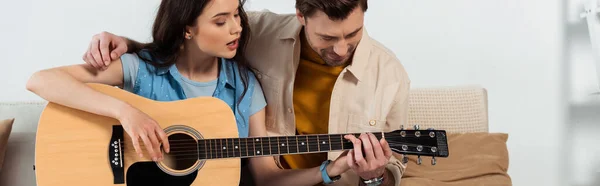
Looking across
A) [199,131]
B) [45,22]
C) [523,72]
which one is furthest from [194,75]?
[523,72]

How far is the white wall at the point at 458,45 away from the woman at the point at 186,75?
95 centimetres

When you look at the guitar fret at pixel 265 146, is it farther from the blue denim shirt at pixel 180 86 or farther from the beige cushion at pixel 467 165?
the beige cushion at pixel 467 165

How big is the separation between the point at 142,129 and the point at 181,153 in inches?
5.5

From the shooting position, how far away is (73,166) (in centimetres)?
179

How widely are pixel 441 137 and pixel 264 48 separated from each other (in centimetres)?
55

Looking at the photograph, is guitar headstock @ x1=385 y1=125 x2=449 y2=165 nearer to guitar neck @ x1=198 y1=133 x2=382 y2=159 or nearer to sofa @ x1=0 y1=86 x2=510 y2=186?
guitar neck @ x1=198 y1=133 x2=382 y2=159

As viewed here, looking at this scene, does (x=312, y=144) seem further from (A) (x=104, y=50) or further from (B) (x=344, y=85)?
(A) (x=104, y=50)

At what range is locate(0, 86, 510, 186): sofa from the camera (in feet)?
8.20

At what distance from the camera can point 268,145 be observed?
189cm

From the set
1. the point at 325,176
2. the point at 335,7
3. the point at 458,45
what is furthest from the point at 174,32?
the point at 458,45

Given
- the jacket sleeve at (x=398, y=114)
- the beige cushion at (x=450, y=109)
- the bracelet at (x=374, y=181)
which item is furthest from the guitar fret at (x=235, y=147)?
the beige cushion at (x=450, y=109)

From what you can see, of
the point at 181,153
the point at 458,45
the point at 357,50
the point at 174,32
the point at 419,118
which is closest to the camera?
the point at 181,153

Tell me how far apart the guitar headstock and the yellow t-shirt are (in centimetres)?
28

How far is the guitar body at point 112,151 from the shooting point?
179 cm
